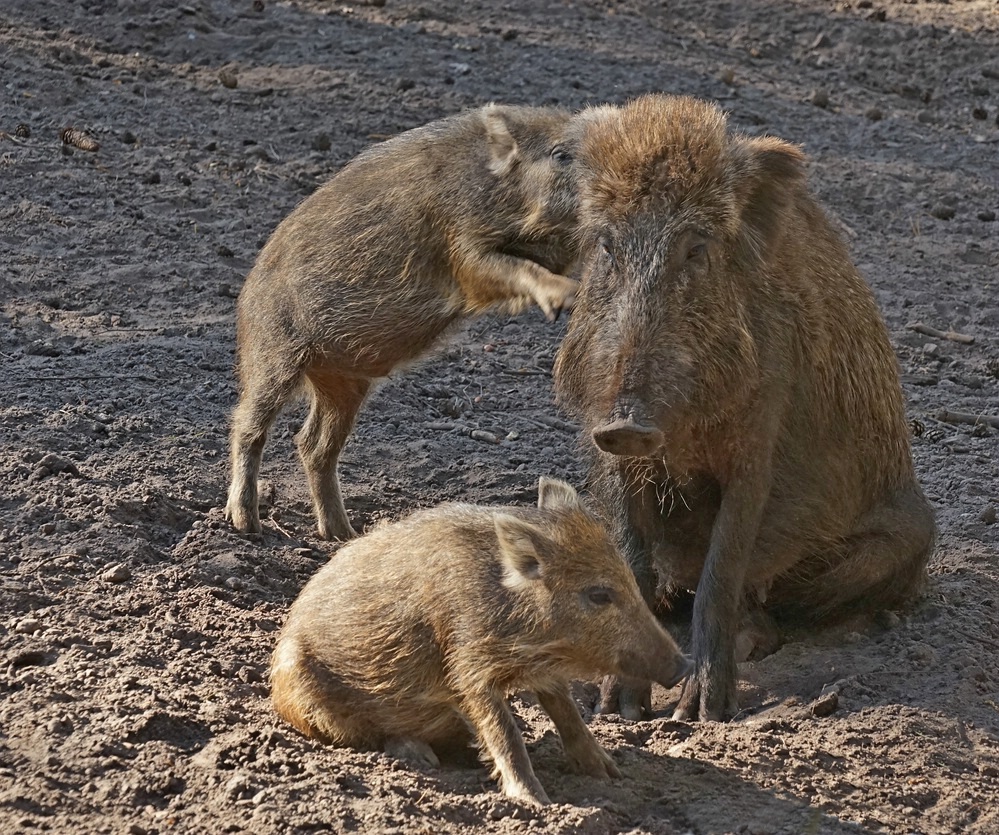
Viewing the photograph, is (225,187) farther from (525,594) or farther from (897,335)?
(525,594)

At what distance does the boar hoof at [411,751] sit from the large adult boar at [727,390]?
88 centimetres

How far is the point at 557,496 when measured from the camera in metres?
4.61

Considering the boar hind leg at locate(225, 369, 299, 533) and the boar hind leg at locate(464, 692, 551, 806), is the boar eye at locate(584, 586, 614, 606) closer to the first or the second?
the boar hind leg at locate(464, 692, 551, 806)

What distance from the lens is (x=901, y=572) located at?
5.62 metres

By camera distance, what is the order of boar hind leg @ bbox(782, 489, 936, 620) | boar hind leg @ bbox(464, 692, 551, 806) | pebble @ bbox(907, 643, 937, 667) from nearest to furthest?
boar hind leg @ bbox(464, 692, 551, 806)
pebble @ bbox(907, 643, 937, 667)
boar hind leg @ bbox(782, 489, 936, 620)

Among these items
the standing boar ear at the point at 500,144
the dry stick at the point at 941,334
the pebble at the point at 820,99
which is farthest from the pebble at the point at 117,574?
the pebble at the point at 820,99

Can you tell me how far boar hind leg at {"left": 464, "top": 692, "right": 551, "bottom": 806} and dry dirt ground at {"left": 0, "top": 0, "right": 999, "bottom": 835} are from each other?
4.6 inches

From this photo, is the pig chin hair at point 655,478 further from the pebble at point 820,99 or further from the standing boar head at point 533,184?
the pebble at point 820,99

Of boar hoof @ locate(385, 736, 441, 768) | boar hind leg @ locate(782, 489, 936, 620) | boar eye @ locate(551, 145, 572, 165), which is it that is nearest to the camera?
boar hoof @ locate(385, 736, 441, 768)

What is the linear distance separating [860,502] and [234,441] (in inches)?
104

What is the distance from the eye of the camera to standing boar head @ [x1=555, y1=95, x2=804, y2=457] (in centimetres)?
461

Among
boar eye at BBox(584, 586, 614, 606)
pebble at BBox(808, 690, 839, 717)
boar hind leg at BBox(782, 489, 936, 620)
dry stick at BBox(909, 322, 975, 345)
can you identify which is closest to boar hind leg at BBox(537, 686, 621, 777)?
boar eye at BBox(584, 586, 614, 606)

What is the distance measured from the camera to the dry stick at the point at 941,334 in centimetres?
844

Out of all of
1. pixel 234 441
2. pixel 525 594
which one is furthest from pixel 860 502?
pixel 234 441
